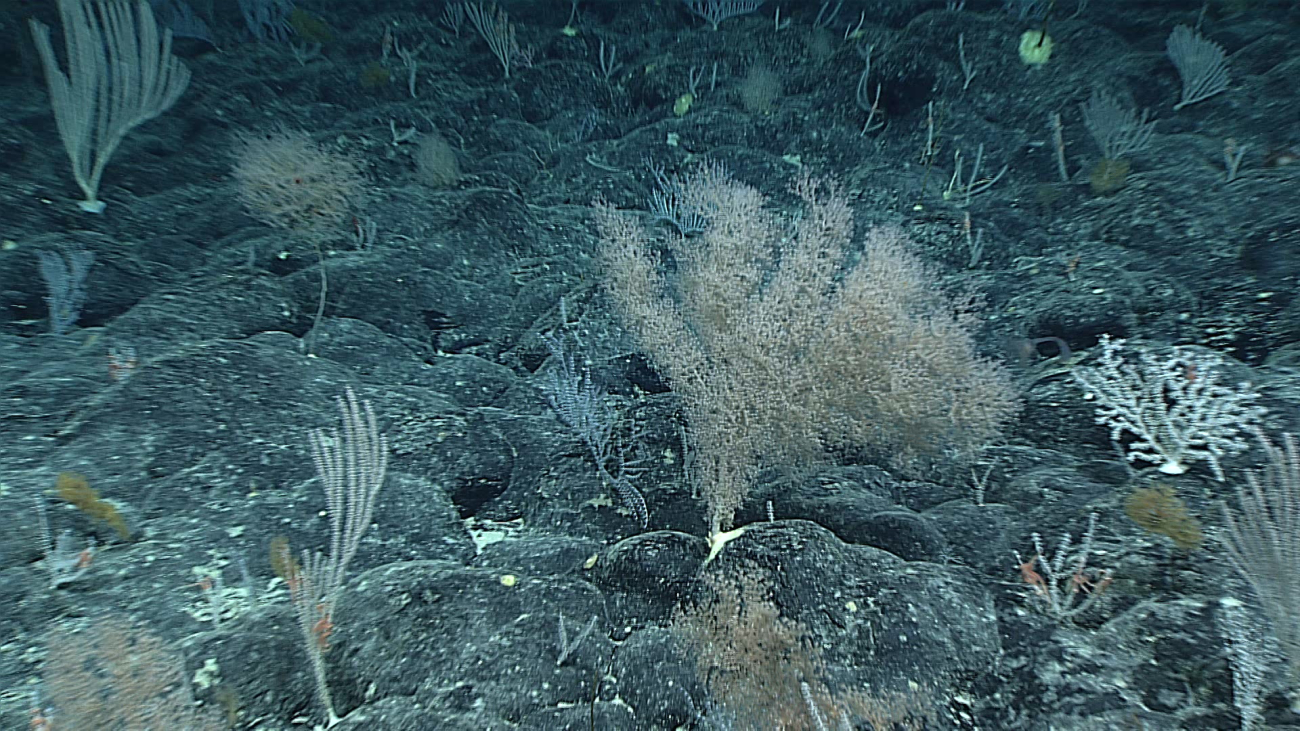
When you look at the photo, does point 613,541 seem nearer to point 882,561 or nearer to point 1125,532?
point 882,561

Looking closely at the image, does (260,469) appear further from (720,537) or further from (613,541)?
(720,537)

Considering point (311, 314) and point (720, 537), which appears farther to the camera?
point (311, 314)

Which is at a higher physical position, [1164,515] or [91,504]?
[91,504]

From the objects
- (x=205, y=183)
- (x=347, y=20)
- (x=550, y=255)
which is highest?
(x=347, y=20)

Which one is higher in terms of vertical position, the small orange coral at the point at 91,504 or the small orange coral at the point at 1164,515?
the small orange coral at the point at 91,504

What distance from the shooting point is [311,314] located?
3674 millimetres

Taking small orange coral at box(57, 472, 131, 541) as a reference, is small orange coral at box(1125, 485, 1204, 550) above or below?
below

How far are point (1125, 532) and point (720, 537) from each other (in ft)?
4.83

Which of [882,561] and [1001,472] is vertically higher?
[1001,472]

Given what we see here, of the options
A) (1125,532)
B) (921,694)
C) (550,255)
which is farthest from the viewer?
(550,255)

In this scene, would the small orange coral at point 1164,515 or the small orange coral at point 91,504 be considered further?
the small orange coral at point 91,504

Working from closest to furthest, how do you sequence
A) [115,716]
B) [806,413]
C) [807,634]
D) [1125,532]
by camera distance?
[115,716] → [807,634] → [1125,532] → [806,413]

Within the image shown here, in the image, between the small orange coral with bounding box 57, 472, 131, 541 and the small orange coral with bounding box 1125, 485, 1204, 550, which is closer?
the small orange coral with bounding box 1125, 485, 1204, 550

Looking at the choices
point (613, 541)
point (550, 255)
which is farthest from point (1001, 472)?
point (550, 255)
